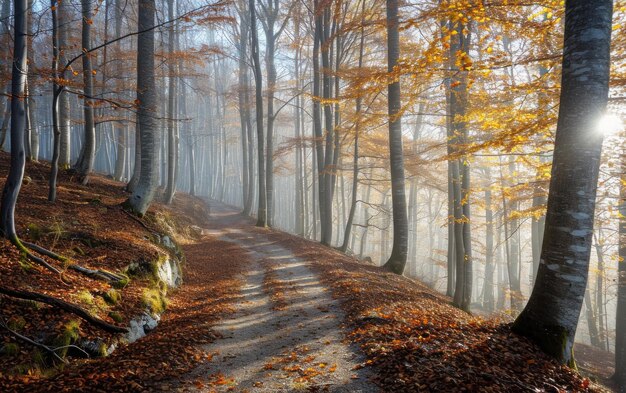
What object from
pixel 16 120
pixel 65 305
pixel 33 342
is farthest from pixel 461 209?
pixel 16 120

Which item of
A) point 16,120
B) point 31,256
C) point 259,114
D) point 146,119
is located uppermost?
point 259,114

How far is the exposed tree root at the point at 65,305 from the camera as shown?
175 inches

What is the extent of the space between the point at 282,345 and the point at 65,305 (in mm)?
3182

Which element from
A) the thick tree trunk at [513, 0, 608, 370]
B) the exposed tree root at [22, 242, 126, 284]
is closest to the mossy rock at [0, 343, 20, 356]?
the exposed tree root at [22, 242, 126, 284]

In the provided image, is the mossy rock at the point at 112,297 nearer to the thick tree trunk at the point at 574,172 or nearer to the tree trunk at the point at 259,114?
the thick tree trunk at the point at 574,172

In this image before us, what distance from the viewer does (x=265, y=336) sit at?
5.42 metres

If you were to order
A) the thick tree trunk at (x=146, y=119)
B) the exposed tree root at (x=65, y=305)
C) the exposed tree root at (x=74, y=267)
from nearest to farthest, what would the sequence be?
the exposed tree root at (x=65, y=305) < the exposed tree root at (x=74, y=267) < the thick tree trunk at (x=146, y=119)

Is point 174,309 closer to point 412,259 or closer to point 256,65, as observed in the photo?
point 256,65

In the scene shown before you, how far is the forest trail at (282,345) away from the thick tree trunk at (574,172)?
107 inches

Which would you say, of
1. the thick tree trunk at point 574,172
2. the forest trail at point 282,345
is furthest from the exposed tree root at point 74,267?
the thick tree trunk at point 574,172

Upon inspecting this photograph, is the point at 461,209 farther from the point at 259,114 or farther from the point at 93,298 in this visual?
the point at 259,114

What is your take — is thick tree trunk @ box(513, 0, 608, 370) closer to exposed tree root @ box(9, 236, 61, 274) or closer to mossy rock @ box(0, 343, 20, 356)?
mossy rock @ box(0, 343, 20, 356)

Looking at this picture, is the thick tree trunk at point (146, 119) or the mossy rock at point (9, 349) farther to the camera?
the thick tree trunk at point (146, 119)

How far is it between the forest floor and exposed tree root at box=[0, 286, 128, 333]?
11cm
